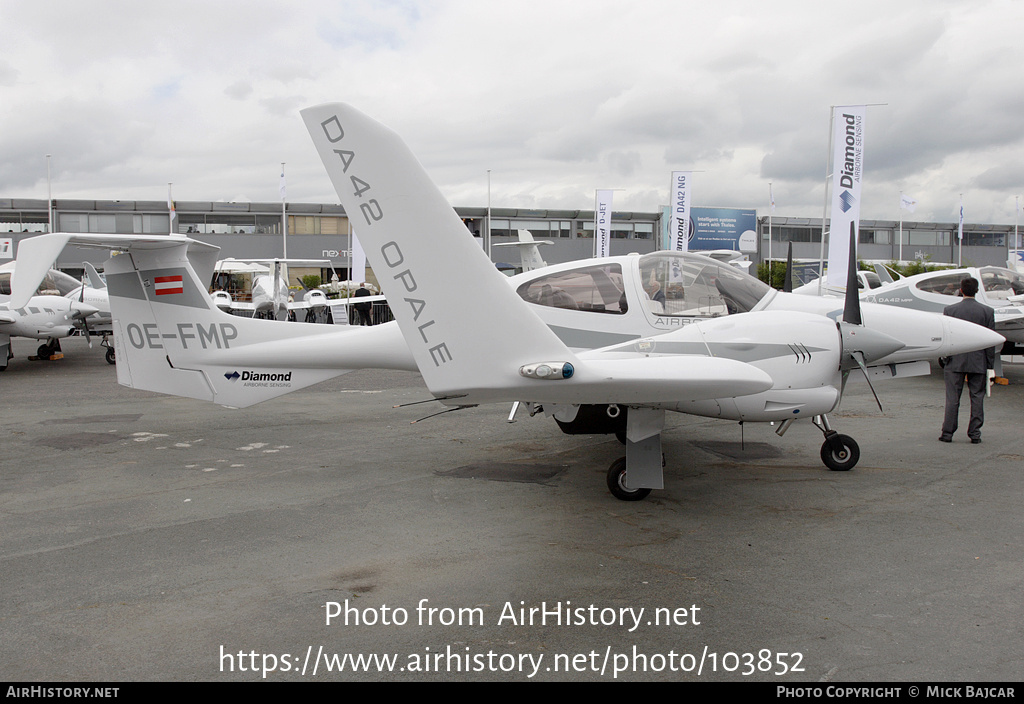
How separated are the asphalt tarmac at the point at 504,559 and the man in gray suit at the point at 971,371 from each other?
13.4 inches

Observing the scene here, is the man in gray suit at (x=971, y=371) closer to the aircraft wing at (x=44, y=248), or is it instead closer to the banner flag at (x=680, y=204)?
the aircraft wing at (x=44, y=248)

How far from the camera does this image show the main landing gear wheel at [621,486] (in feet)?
19.2

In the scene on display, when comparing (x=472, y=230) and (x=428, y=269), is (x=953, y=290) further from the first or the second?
(x=472, y=230)

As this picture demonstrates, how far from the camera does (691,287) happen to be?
6699 mm

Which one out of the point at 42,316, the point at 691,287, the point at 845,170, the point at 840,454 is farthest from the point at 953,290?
the point at 42,316

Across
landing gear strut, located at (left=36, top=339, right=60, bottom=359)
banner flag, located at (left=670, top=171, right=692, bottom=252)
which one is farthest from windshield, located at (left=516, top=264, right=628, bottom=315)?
banner flag, located at (left=670, top=171, right=692, bottom=252)

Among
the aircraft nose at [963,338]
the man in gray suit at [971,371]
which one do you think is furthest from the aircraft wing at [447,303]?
the man in gray suit at [971,371]

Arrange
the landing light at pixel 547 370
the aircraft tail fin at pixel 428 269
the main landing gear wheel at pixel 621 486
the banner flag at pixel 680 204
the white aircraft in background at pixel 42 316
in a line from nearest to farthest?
the aircraft tail fin at pixel 428 269 → the landing light at pixel 547 370 → the main landing gear wheel at pixel 621 486 → the white aircraft in background at pixel 42 316 → the banner flag at pixel 680 204

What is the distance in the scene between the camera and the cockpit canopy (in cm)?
667

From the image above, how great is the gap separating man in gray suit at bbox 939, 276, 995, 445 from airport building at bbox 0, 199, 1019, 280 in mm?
33154

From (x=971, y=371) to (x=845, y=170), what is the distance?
31.8ft

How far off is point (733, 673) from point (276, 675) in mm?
2156
